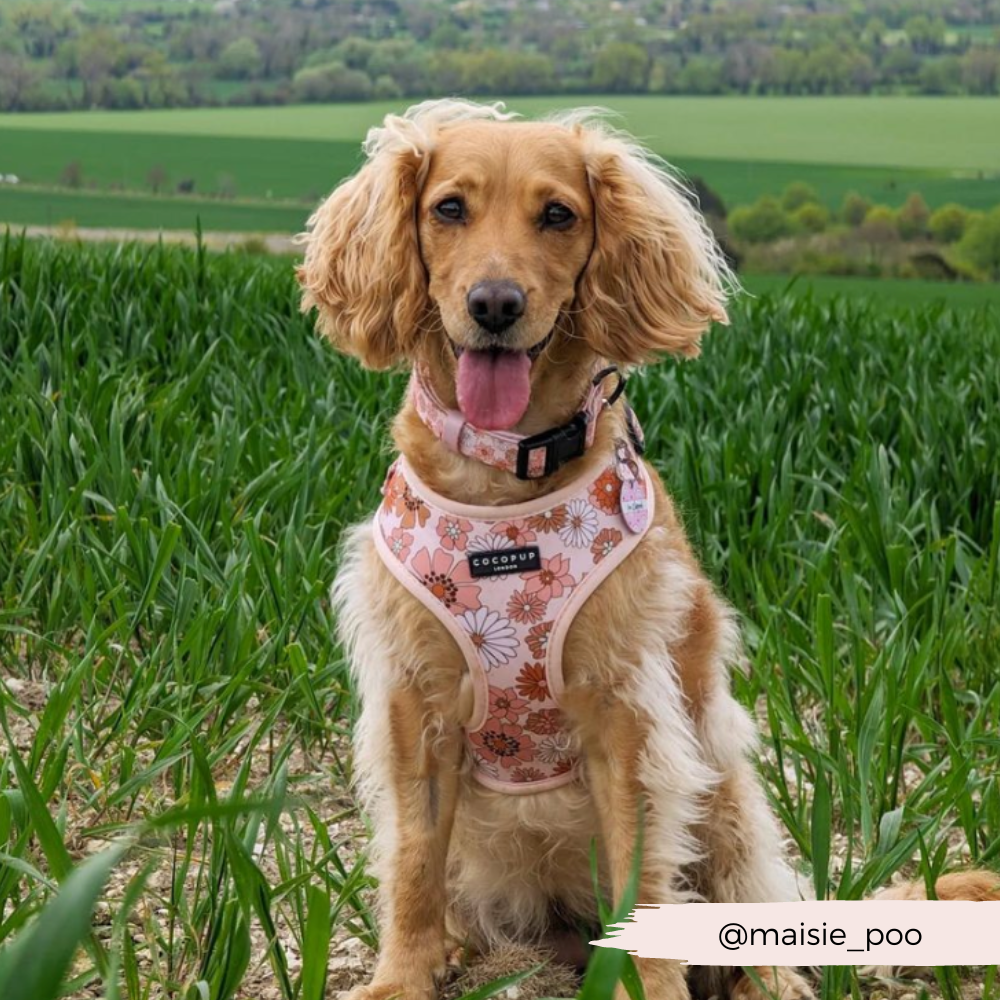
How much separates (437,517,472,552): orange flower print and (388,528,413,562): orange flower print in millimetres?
70

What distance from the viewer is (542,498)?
9.32 feet

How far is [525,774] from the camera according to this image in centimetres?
295

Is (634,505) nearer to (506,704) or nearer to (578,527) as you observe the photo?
(578,527)

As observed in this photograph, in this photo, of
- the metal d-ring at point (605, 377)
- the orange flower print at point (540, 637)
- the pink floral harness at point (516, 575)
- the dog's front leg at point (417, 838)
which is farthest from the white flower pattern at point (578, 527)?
the dog's front leg at point (417, 838)

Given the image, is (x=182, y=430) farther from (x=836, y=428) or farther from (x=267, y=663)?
(x=836, y=428)

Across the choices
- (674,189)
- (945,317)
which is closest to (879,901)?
(674,189)

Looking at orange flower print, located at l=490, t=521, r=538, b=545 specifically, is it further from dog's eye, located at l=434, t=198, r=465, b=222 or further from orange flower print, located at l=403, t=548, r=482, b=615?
dog's eye, located at l=434, t=198, r=465, b=222

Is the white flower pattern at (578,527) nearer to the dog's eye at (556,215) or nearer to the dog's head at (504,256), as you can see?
the dog's head at (504,256)

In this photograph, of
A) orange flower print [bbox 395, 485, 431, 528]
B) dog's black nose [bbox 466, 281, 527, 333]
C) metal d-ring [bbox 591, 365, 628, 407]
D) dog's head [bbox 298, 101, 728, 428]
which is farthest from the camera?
metal d-ring [bbox 591, 365, 628, 407]

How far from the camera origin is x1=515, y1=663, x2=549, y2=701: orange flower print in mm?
2807

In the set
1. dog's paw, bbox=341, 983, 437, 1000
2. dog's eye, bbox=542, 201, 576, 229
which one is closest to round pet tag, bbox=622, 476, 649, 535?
dog's eye, bbox=542, 201, 576, 229

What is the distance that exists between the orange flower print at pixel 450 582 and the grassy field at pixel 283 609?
421 millimetres

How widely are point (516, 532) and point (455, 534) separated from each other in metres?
0.11

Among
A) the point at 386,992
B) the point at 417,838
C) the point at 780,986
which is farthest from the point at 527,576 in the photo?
the point at 780,986
